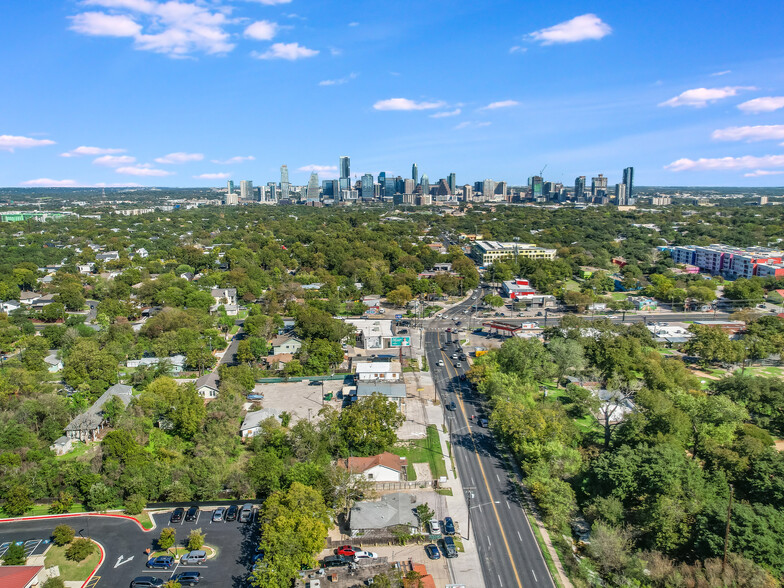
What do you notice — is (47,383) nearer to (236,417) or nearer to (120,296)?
(236,417)

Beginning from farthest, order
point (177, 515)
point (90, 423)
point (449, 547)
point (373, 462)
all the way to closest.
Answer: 1. point (90, 423)
2. point (373, 462)
3. point (177, 515)
4. point (449, 547)

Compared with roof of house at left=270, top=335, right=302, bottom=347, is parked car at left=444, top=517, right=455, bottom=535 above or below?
below

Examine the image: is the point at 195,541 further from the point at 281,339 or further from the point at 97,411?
the point at 281,339

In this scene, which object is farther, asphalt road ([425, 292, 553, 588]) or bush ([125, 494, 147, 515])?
bush ([125, 494, 147, 515])

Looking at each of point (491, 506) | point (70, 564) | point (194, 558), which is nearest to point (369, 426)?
point (491, 506)

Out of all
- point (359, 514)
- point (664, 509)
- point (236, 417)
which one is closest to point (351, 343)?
point (236, 417)

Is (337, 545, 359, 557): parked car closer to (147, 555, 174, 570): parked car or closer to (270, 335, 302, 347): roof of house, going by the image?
(147, 555, 174, 570): parked car

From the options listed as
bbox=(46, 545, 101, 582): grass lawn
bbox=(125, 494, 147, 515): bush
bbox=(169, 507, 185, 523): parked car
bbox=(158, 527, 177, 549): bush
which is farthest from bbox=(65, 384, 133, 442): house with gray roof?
bbox=(158, 527, 177, 549): bush
